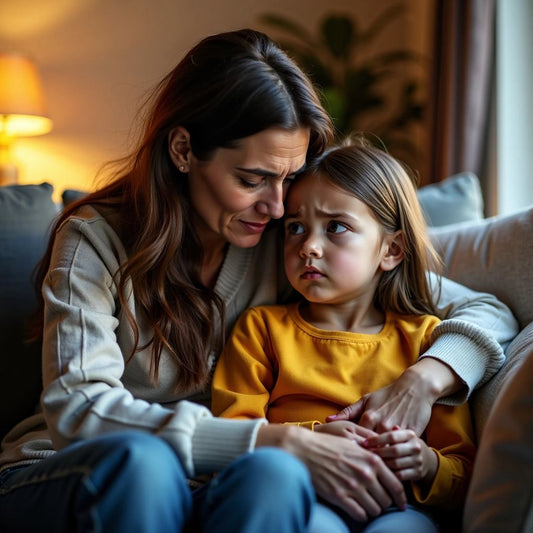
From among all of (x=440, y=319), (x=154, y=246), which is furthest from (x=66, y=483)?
(x=440, y=319)

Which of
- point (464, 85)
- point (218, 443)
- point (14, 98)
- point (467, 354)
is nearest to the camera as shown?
point (218, 443)

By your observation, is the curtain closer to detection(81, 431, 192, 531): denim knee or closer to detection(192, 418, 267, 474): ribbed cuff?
detection(192, 418, 267, 474): ribbed cuff

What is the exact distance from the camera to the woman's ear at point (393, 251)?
140 cm

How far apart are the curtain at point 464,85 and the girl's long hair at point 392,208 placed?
4.35 feet

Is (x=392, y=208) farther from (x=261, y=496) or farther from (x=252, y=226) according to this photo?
(x=261, y=496)

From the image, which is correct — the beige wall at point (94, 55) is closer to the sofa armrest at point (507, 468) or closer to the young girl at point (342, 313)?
the young girl at point (342, 313)

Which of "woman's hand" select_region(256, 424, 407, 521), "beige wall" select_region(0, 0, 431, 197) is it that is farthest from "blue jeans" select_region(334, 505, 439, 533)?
"beige wall" select_region(0, 0, 431, 197)

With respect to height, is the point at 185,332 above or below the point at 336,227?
below

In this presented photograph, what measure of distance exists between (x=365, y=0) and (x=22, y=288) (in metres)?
2.92

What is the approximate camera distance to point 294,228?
1.38 m

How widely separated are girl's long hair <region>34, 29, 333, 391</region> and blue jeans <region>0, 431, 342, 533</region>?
370mm

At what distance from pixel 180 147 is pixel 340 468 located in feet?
2.09

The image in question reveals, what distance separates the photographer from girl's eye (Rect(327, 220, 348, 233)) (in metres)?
1.33

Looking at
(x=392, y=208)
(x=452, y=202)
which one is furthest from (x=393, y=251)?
(x=452, y=202)
